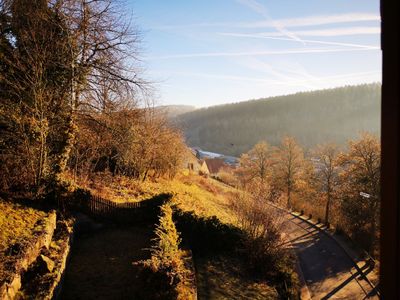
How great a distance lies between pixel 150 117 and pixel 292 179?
888 inches

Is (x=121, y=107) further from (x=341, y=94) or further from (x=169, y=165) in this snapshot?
(x=341, y=94)

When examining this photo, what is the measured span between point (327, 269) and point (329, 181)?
45.0ft

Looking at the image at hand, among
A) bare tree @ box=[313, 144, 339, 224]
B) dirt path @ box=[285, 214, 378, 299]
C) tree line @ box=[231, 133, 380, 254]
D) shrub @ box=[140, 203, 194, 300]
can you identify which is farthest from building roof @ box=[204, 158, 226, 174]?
shrub @ box=[140, 203, 194, 300]

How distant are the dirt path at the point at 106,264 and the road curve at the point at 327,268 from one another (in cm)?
753

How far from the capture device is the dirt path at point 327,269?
1527 cm

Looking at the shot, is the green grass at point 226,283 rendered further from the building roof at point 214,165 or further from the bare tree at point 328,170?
the building roof at point 214,165

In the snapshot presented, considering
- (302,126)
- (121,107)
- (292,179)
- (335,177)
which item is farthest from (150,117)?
(302,126)

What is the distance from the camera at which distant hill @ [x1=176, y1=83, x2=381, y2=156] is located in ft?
264

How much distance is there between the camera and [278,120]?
115 metres

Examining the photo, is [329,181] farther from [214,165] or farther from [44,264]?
[214,165]

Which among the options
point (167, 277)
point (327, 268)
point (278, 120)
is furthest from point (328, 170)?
point (278, 120)

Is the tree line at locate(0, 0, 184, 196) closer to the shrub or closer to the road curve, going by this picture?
the shrub

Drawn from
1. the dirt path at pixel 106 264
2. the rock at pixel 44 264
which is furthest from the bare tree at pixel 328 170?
the rock at pixel 44 264

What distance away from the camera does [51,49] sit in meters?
12.9
